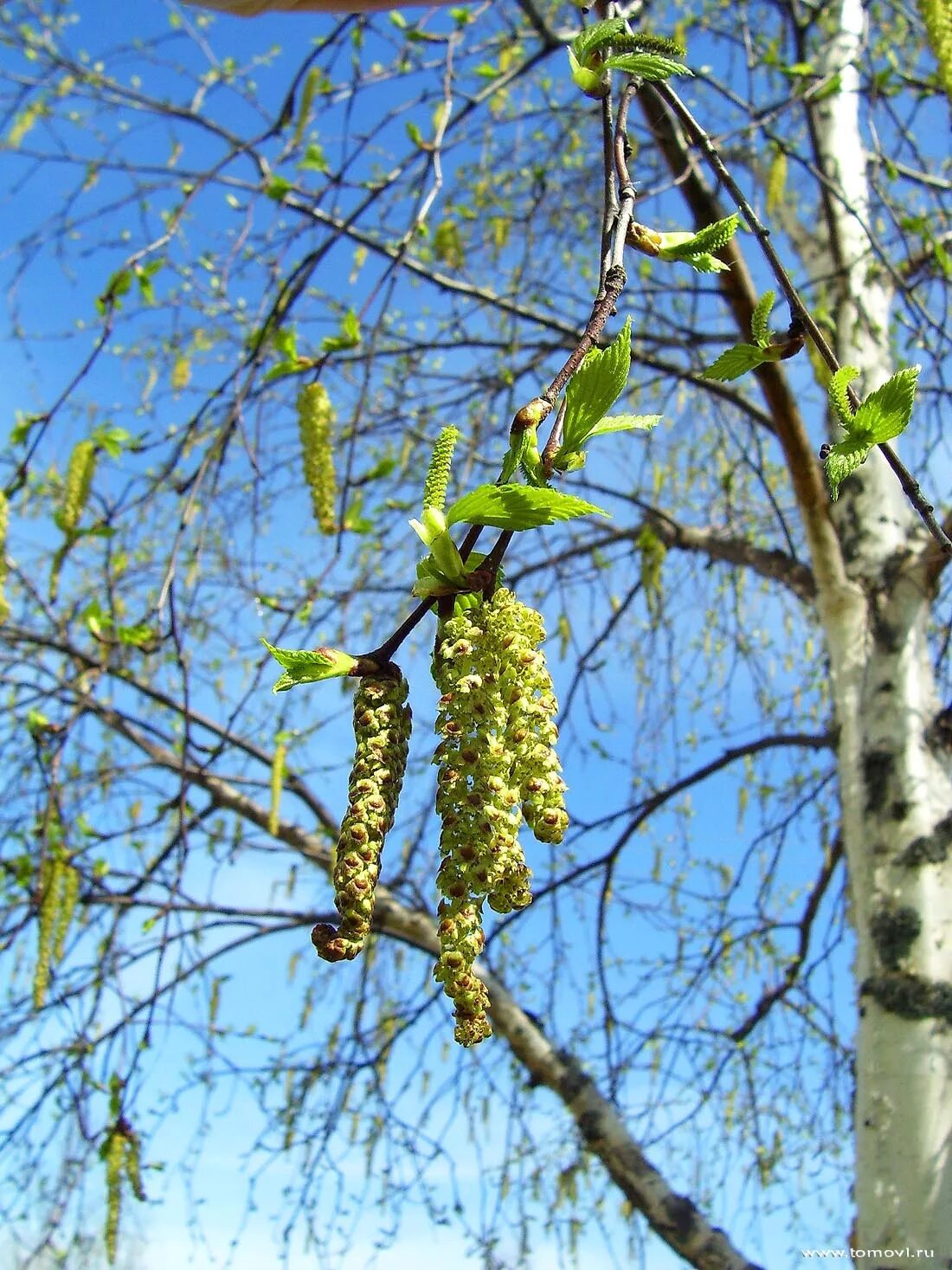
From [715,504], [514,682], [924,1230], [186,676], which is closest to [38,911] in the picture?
[186,676]

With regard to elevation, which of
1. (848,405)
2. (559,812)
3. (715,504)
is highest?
(715,504)

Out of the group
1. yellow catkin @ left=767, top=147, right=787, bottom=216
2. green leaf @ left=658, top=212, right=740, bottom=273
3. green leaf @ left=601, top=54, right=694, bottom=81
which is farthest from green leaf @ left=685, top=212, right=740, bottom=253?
yellow catkin @ left=767, top=147, right=787, bottom=216

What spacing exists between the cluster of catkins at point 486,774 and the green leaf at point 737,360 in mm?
374

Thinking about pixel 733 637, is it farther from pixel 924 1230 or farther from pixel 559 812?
pixel 559 812

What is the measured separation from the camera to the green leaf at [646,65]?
0.82 meters

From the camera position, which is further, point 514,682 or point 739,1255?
point 739,1255

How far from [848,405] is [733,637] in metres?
2.88

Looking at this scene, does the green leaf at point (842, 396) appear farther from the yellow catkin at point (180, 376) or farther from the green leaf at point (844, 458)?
the yellow catkin at point (180, 376)

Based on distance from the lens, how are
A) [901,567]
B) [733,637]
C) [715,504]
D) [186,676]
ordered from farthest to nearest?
[715,504], [733,637], [901,567], [186,676]

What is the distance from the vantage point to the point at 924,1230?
1.95 meters

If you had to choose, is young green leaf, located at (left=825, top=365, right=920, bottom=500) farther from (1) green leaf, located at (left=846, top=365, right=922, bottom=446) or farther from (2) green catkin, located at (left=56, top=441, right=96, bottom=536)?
(2) green catkin, located at (left=56, top=441, right=96, bottom=536)

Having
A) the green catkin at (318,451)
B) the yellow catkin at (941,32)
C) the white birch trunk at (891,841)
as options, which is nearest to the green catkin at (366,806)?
the green catkin at (318,451)

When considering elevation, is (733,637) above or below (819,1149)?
above

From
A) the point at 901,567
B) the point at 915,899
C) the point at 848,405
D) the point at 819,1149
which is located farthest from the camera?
the point at 819,1149
